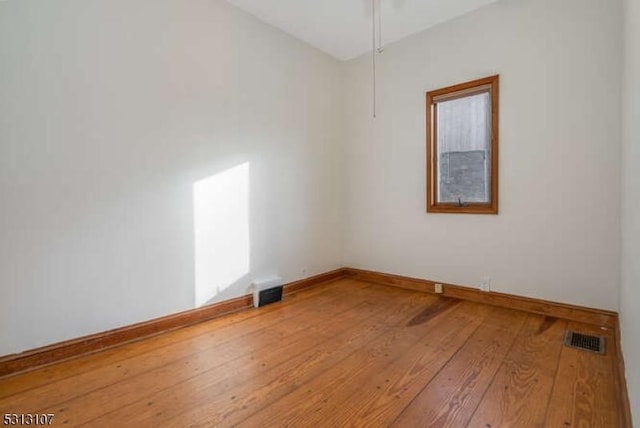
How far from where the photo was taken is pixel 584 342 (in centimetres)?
221

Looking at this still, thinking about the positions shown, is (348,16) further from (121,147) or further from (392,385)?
(392,385)

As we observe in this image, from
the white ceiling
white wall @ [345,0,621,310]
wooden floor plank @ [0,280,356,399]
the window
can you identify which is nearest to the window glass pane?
the window

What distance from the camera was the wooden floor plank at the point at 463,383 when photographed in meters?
1.48

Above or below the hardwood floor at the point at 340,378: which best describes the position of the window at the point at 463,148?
above

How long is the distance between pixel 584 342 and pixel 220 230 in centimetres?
308

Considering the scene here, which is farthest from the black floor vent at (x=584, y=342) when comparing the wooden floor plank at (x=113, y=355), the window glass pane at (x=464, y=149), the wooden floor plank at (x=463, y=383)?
the wooden floor plank at (x=113, y=355)

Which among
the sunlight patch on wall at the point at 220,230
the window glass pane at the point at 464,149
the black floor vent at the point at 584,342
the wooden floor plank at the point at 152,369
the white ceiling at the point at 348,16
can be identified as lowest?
the wooden floor plank at the point at 152,369

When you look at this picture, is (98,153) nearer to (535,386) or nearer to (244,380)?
(244,380)

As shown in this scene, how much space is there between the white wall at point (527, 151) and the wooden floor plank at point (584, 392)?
0.82 meters

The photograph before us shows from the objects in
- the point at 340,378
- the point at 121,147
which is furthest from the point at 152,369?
the point at 121,147

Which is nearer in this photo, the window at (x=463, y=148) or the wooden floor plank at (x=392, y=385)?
the wooden floor plank at (x=392, y=385)

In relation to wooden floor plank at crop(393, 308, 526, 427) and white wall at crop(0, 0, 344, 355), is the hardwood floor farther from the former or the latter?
white wall at crop(0, 0, 344, 355)

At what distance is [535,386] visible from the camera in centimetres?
172

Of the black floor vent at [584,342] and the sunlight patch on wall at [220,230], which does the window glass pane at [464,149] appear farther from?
the sunlight patch on wall at [220,230]
